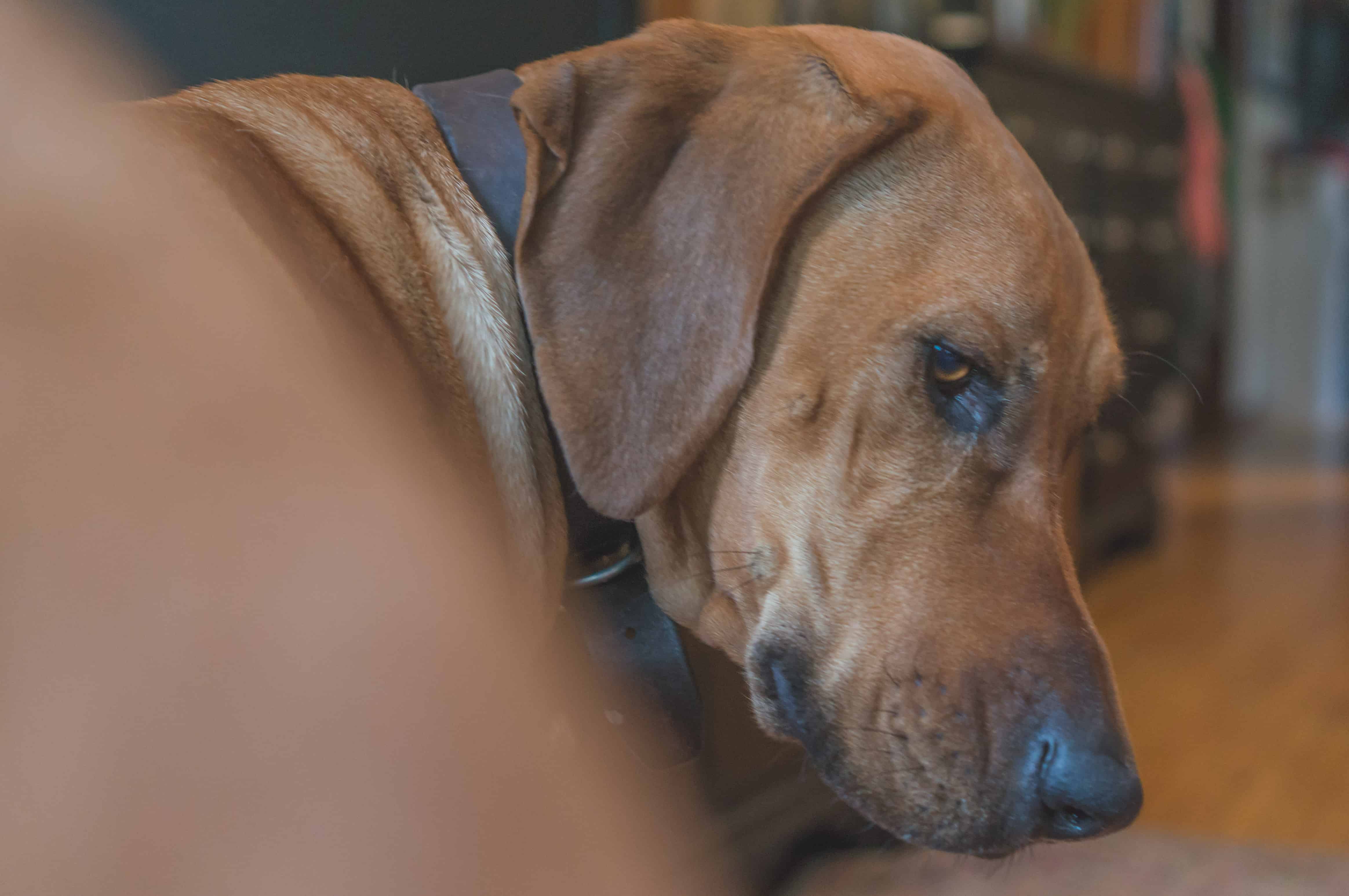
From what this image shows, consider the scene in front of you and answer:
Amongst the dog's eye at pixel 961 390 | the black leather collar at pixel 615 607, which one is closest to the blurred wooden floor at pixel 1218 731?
the black leather collar at pixel 615 607

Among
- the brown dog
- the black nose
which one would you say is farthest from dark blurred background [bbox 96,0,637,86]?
the black nose

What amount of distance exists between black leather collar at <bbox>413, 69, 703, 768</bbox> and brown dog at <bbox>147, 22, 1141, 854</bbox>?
3 centimetres

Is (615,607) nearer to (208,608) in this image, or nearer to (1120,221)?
(208,608)

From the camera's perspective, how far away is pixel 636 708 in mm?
1253

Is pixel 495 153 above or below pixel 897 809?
above

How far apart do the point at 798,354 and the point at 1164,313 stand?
334 centimetres

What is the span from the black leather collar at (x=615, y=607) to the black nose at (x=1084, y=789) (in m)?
0.39

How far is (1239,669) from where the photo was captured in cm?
305

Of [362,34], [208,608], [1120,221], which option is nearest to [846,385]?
[208,608]

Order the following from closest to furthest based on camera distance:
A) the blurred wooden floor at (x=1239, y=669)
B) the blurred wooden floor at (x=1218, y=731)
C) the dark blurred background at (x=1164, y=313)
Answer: the dark blurred background at (x=1164, y=313) < the blurred wooden floor at (x=1218, y=731) < the blurred wooden floor at (x=1239, y=669)

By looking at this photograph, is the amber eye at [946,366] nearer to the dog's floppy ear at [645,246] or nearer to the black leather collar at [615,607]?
the dog's floppy ear at [645,246]

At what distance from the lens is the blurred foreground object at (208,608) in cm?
56

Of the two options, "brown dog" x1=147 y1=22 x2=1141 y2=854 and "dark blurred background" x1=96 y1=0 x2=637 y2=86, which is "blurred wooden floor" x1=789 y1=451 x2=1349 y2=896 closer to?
"brown dog" x1=147 y1=22 x2=1141 y2=854

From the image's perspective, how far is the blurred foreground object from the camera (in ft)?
1.84
